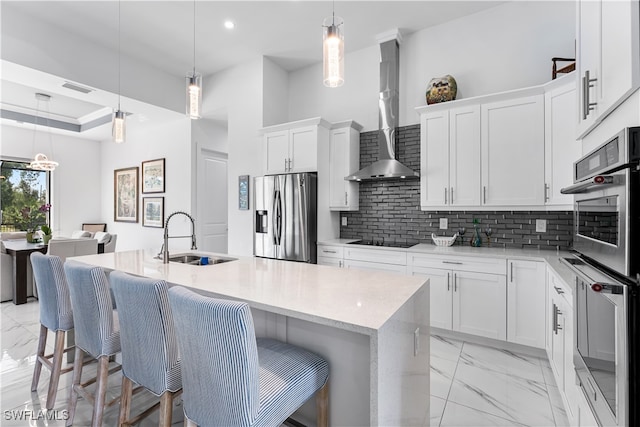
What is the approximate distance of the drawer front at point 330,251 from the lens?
3.62 metres

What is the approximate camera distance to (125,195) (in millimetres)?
6711

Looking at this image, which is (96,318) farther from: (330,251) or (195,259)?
(330,251)

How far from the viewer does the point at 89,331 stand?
1714 millimetres

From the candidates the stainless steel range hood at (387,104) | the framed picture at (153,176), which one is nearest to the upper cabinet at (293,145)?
the stainless steel range hood at (387,104)

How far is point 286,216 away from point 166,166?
10.4 ft

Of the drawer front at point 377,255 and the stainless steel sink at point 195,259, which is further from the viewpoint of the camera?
the drawer front at point 377,255

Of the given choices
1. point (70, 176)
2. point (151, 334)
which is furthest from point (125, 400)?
point (70, 176)

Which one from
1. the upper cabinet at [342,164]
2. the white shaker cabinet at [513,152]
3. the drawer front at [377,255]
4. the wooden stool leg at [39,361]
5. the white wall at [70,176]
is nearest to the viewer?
the wooden stool leg at [39,361]

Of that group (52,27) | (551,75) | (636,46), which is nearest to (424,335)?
(636,46)

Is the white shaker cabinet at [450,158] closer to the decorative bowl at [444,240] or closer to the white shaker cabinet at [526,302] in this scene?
the decorative bowl at [444,240]

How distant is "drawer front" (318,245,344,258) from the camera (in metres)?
3.62

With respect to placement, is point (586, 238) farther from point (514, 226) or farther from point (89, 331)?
point (89, 331)

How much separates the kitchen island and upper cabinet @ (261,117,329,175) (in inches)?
84.3

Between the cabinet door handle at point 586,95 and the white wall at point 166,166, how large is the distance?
488 cm
